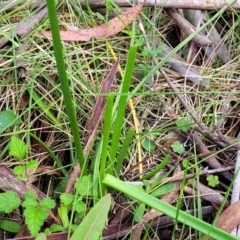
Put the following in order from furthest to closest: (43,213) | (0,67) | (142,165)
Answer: (0,67) < (142,165) < (43,213)

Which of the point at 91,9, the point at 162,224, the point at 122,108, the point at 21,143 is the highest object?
the point at 91,9

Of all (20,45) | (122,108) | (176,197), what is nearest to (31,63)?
(20,45)

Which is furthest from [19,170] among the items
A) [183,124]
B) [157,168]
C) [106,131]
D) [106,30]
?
[106,30]

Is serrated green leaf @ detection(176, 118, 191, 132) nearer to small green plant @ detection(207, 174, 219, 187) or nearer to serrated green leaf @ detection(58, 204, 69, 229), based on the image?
small green plant @ detection(207, 174, 219, 187)

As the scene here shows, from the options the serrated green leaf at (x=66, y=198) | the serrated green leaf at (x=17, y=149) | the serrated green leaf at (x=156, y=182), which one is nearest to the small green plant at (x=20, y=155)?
the serrated green leaf at (x=17, y=149)

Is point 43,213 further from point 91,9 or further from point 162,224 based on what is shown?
point 91,9
